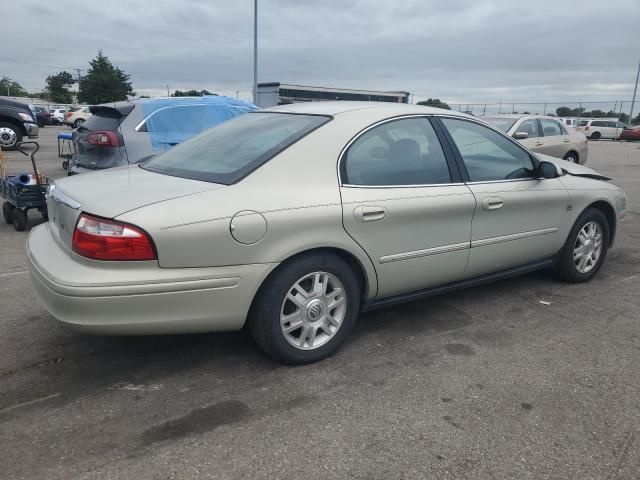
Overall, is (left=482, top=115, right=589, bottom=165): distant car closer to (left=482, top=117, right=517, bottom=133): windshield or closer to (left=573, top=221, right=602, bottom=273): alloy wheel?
(left=482, top=117, right=517, bottom=133): windshield

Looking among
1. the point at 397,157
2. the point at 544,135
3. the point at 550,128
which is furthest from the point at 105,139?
the point at 550,128

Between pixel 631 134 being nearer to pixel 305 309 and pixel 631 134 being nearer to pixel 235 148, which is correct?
pixel 235 148

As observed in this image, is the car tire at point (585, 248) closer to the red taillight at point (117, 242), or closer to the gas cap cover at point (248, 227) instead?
the gas cap cover at point (248, 227)

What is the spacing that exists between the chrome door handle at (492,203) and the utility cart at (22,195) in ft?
15.5

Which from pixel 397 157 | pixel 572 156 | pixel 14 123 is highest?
pixel 397 157

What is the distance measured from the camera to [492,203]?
12.8ft

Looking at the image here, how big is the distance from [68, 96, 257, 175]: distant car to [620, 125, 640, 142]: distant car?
37956 millimetres

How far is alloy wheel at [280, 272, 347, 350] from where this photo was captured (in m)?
3.10

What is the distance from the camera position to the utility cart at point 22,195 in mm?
6172

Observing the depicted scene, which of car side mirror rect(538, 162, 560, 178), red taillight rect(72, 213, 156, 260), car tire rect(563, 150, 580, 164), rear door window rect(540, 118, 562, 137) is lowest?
car tire rect(563, 150, 580, 164)

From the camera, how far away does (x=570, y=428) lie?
2.66 m

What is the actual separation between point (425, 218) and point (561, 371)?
3.94 ft

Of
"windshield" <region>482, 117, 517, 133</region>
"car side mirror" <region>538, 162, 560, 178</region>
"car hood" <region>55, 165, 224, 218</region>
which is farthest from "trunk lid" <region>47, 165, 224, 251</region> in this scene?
"windshield" <region>482, 117, 517, 133</region>

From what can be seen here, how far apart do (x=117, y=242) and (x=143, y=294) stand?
10.8 inches
